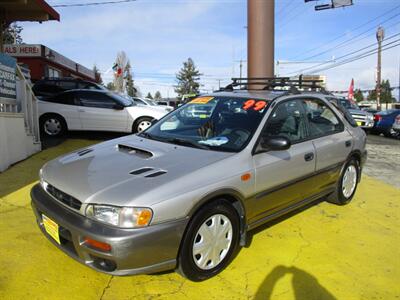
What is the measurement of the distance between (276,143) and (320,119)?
1517 millimetres

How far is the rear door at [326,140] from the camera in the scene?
4.61 meters

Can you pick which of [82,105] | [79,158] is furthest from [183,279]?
[82,105]

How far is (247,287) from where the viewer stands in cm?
324

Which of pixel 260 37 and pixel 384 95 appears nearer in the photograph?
pixel 260 37

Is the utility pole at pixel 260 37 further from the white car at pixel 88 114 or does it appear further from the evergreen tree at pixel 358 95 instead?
the evergreen tree at pixel 358 95

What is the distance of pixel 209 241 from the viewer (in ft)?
10.7

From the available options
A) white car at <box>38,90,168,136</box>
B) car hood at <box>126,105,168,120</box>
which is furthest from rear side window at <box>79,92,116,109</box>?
car hood at <box>126,105,168,120</box>

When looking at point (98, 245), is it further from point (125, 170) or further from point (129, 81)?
point (129, 81)

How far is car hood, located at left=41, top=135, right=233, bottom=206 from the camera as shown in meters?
2.89

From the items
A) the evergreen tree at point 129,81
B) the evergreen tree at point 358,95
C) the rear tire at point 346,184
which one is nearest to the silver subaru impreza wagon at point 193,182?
the rear tire at point 346,184

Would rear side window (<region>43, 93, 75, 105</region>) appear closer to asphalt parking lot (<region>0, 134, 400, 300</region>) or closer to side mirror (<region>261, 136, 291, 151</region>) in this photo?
asphalt parking lot (<region>0, 134, 400, 300</region>)

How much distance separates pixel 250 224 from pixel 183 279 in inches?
33.5

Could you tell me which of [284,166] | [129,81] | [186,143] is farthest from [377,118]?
[129,81]

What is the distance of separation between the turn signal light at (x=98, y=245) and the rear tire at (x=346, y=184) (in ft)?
11.3
